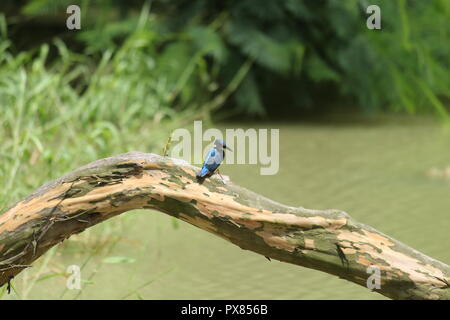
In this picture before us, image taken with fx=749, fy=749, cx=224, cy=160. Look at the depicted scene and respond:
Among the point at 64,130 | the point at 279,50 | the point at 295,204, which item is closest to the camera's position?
the point at 64,130

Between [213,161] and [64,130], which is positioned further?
[64,130]

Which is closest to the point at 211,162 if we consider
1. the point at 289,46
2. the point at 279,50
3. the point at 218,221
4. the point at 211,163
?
the point at 211,163

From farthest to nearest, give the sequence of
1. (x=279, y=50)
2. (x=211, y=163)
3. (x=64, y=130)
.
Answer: (x=279, y=50), (x=64, y=130), (x=211, y=163)

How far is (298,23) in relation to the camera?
5.05 meters

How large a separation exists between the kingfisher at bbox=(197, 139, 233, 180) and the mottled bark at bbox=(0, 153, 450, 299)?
0.02 metres

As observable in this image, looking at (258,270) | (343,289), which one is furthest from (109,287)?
(343,289)

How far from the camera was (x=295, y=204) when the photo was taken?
3148 mm

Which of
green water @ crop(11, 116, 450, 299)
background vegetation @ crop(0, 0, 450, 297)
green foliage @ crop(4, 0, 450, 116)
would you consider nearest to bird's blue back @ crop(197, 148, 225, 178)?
green water @ crop(11, 116, 450, 299)

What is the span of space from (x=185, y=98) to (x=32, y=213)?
329cm

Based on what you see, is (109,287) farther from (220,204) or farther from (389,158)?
(389,158)

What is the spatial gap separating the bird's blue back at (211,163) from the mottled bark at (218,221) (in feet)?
0.07

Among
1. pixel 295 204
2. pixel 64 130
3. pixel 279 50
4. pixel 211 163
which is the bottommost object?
pixel 295 204

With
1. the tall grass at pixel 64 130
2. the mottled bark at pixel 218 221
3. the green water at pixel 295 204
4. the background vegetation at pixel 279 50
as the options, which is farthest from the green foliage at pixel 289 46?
the mottled bark at pixel 218 221

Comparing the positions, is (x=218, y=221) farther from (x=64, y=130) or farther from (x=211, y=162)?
(x=64, y=130)
